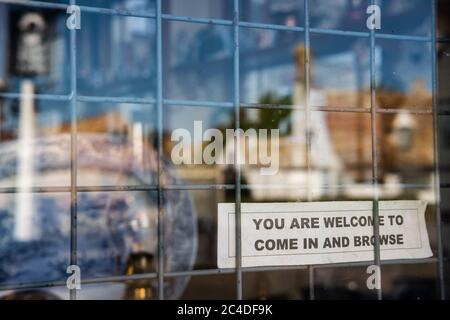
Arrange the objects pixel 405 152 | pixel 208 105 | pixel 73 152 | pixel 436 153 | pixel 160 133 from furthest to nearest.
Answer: pixel 405 152 < pixel 436 153 < pixel 208 105 < pixel 160 133 < pixel 73 152

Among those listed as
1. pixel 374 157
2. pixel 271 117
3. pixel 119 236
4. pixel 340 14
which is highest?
pixel 340 14

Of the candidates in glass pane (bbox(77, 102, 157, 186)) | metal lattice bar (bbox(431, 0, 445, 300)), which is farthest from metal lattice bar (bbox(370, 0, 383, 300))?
glass pane (bbox(77, 102, 157, 186))

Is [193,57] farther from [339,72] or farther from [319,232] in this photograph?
[319,232]

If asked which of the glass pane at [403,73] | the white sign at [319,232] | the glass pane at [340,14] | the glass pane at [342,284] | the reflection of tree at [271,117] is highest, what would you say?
the glass pane at [340,14]

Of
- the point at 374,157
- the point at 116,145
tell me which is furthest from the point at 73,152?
the point at 374,157

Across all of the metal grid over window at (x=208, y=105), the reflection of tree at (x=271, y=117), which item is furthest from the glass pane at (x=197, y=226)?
the reflection of tree at (x=271, y=117)

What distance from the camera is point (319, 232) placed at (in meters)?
4.52

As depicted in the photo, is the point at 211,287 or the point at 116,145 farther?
the point at 116,145

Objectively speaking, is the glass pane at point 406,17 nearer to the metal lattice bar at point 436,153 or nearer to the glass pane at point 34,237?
the metal lattice bar at point 436,153

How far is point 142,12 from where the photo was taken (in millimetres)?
4332

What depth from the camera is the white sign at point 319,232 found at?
14.4ft

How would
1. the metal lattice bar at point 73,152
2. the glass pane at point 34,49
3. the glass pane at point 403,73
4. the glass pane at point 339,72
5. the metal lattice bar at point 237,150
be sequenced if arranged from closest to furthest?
the metal lattice bar at point 73,152
the glass pane at point 34,49
the metal lattice bar at point 237,150
the glass pane at point 339,72
the glass pane at point 403,73
